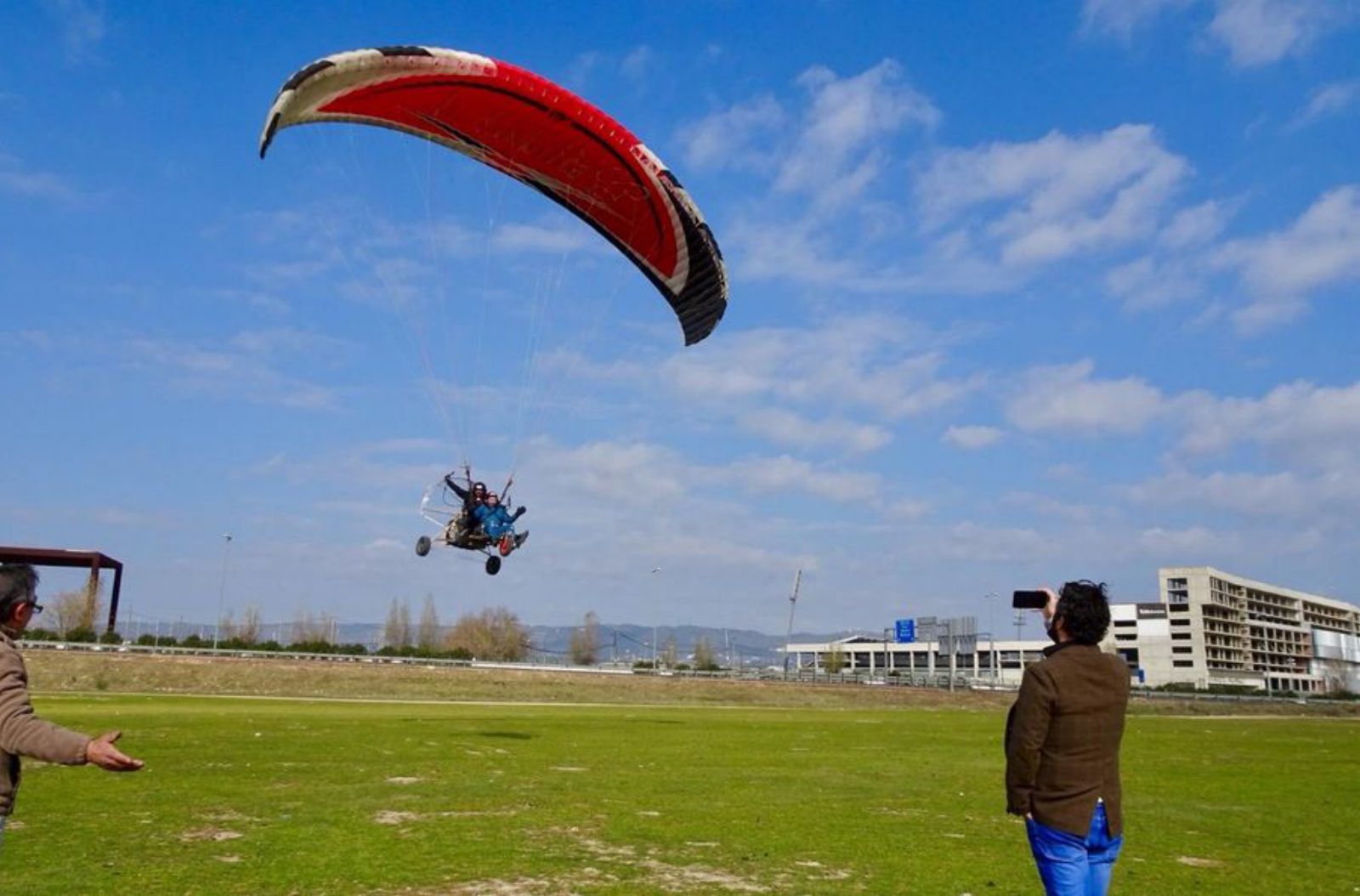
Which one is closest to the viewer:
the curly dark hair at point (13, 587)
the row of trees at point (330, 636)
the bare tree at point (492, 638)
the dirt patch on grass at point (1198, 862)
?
the curly dark hair at point (13, 587)

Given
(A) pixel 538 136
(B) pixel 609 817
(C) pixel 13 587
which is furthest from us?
(A) pixel 538 136

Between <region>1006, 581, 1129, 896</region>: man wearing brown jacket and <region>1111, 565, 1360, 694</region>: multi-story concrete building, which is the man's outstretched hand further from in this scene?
<region>1111, 565, 1360, 694</region>: multi-story concrete building

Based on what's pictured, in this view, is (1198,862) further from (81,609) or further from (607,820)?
(81,609)

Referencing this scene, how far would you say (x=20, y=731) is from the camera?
4590mm

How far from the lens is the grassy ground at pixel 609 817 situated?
9078 mm

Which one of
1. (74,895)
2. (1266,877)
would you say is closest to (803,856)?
(1266,877)

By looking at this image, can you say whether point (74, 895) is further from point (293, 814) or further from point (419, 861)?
point (293, 814)

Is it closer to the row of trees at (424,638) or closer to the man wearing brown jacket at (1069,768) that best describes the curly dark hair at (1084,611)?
the man wearing brown jacket at (1069,768)

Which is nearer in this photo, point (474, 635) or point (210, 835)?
point (210, 835)

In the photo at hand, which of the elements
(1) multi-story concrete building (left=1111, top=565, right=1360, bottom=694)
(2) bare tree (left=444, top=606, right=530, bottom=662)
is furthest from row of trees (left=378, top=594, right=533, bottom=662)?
(1) multi-story concrete building (left=1111, top=565, right=1360, bottom=694)

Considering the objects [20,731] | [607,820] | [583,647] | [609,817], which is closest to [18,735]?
[20,731]

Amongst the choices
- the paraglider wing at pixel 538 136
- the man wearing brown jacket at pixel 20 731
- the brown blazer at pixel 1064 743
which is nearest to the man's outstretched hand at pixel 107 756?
the man wearing brown jacket at pixel 20 731

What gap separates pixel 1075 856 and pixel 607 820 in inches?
315

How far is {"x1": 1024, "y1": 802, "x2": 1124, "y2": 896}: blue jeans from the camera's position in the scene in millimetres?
5137
